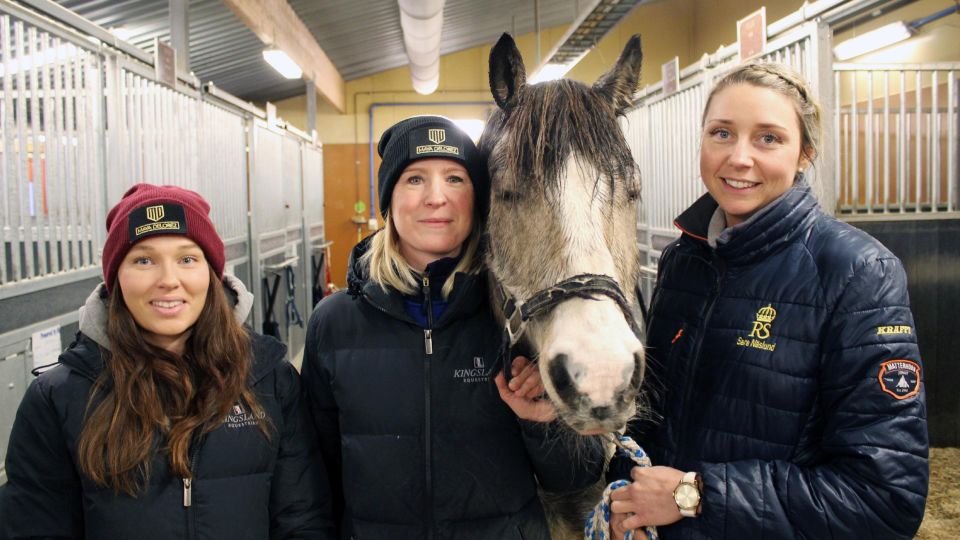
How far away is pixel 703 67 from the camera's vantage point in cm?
318

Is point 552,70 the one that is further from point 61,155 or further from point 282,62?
point 61,155

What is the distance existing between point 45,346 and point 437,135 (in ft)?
4.77

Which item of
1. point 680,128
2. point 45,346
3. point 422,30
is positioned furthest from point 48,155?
point 422,30

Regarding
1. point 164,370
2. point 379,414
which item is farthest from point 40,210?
point 379,414

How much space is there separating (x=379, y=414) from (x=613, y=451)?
58 centimetres

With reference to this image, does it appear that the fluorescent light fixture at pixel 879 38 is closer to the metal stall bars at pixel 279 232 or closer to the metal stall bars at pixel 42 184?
the metal stall bars at pixel 279 232

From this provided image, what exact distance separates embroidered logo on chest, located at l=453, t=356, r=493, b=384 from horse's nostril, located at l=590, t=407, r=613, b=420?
0.31 m

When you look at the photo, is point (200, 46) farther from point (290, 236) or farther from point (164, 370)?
point (164, 370)

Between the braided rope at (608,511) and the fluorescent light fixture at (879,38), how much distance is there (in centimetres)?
624

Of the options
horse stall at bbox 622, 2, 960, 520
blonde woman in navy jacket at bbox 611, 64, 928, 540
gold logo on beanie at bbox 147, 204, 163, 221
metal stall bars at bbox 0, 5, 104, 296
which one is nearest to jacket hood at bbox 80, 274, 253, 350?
gold logo on beanie at bbox 147, 204, 163, 221

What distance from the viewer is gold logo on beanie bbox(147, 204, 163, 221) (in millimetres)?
1246

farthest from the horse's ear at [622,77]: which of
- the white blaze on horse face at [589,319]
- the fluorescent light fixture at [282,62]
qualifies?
the fluorescent light fixture at [282,62]

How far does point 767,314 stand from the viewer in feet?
3.69

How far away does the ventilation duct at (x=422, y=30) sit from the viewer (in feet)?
16.3
